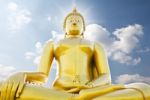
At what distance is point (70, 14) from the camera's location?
5.47 metres

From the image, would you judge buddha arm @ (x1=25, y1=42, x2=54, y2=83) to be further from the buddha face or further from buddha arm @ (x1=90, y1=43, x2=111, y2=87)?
buddha arm @ (x1=90, y1=43, x2=111, y2=87)

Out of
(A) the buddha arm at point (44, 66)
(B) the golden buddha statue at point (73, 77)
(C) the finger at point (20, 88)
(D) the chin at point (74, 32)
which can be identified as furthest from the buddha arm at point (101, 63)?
(C) the finger at point (20, 88)

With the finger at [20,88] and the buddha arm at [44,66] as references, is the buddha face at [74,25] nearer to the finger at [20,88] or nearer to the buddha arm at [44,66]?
the buddha arm at [44,66]

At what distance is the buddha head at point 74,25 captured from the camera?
5.34 m

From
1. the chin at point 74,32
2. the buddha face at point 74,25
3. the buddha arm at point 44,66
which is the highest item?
the buddha face at point 74,25

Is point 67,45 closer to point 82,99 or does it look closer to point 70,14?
point 70,14

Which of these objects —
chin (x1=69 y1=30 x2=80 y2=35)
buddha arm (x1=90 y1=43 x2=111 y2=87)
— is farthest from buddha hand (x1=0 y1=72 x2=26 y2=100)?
chin (x1=69 y1=30 x2=80 y2=35)

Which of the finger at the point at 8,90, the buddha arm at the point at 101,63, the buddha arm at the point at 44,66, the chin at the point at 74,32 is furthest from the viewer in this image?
the chin at the point at 74,32

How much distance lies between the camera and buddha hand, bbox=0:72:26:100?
4.14 meters

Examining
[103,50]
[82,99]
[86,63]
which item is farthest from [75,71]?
[82,99]

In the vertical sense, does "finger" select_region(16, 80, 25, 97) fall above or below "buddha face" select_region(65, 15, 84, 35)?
below

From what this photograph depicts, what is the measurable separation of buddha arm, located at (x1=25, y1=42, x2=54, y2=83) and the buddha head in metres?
0.34

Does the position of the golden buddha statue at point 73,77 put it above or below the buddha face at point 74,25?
below

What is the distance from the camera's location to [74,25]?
5359 mm
